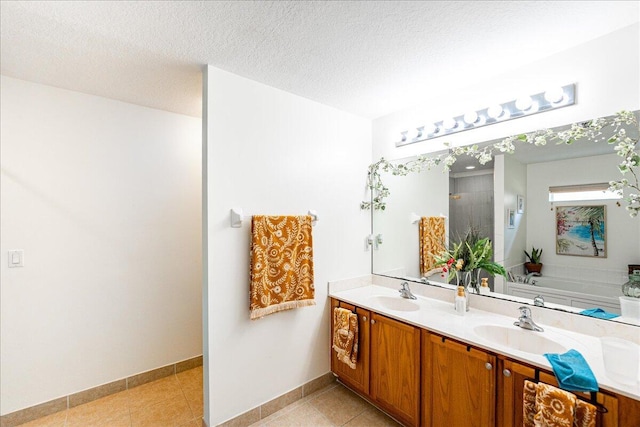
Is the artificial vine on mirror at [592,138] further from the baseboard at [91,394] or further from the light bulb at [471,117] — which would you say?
the baseboard at [91,394]

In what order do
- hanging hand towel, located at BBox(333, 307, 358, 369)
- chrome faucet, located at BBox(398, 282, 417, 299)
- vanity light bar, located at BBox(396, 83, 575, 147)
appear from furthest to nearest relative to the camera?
chrome faucet, located at BBox(398, 282, 417, 299), hanging hand towel, located at BBox(333, 307, 358, 369), vanity light bar, located at BBox(396, 83, 575, 147)

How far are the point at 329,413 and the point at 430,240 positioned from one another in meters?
1.59

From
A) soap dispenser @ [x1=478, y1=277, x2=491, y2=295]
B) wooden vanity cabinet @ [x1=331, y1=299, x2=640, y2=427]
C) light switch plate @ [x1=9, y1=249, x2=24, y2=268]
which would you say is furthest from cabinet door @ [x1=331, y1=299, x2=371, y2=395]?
light switch plate @ [x1=9, y1=249, x2=24, y2=268]

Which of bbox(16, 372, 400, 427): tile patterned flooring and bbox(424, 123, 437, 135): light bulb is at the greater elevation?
bbox(424, 123, 437, 135): light bulb

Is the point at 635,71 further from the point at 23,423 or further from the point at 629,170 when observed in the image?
the point at 23,423

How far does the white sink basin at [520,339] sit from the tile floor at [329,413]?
3.08 feet

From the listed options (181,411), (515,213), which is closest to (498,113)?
(515,213)

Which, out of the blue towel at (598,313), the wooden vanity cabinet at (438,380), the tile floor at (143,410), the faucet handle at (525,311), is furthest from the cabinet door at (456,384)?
the tile floor at (143,410)

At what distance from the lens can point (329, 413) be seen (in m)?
2.07

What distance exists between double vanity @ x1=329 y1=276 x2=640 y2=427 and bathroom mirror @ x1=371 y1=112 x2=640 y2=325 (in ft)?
0.60

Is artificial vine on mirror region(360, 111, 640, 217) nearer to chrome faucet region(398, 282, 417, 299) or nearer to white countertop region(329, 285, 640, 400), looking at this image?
white countertop region(329, 285, 640, 400)

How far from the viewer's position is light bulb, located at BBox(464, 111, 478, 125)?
6.66 ft

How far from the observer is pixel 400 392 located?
185 cm

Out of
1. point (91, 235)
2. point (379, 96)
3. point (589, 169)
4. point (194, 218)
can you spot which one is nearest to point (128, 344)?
point (91, 235)
